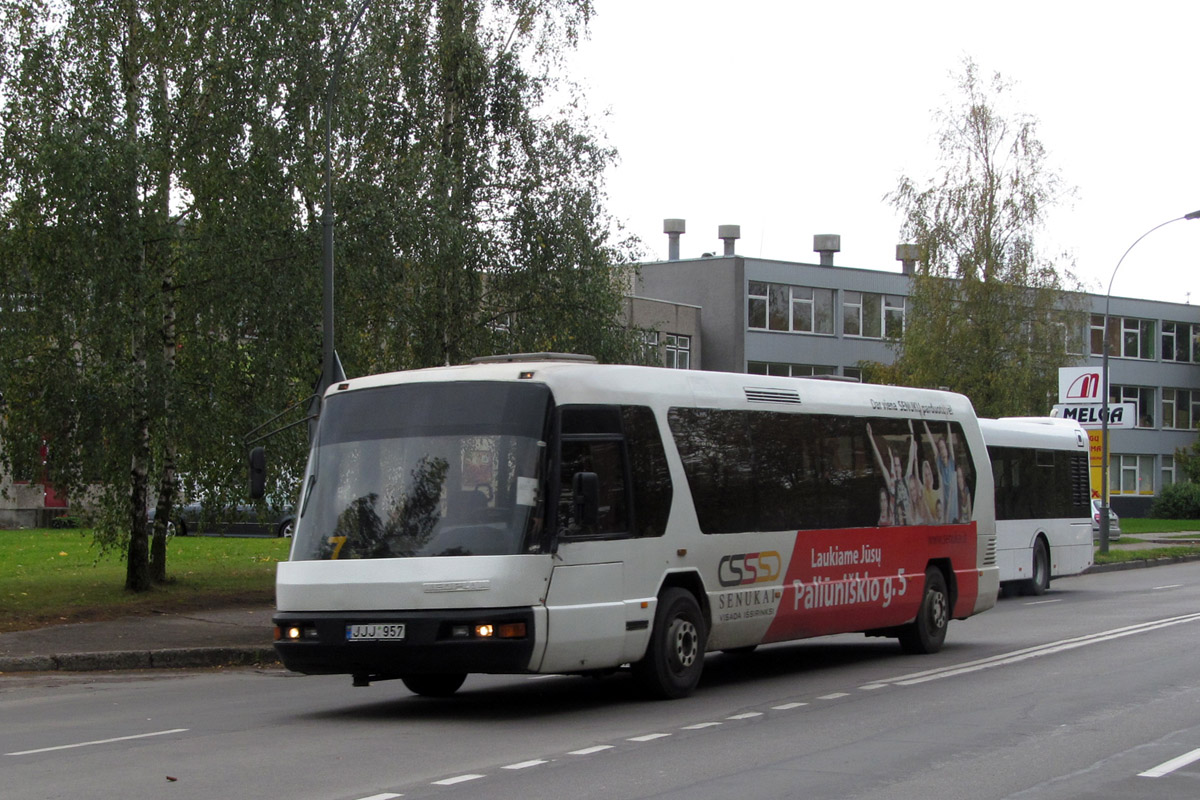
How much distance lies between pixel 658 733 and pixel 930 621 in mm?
6769

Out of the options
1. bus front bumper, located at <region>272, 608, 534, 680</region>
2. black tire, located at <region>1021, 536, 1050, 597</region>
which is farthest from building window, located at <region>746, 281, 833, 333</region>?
bus front bumper, located at <region>272, 608, 534, 680</region>

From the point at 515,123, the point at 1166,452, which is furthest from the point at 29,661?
the point at 1166,452

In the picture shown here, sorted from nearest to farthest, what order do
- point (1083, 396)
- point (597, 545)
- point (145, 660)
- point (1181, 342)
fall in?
point (597, 545), point (145, 660), point (1083, 396), point (1181, 342)

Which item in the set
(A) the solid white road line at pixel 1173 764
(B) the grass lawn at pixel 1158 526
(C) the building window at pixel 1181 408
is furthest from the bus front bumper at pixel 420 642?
(C) the building window at pixel 1181 408

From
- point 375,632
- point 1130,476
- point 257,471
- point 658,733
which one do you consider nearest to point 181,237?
point 257,471

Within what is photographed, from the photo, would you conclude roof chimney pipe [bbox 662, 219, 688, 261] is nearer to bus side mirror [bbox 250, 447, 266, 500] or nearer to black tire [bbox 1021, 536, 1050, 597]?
black tire [bbox 1021, 536, 1050, 597]

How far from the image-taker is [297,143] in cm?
2130

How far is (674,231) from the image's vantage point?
76.5 meters

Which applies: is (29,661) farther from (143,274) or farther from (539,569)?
(539,569)

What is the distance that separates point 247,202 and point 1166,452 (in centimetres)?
7058

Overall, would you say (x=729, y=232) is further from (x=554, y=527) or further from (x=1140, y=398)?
(x=554, y=527)

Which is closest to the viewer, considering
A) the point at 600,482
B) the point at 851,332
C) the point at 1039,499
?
the point at 600,482

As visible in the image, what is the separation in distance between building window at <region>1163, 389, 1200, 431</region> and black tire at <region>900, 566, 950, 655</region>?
233 ft

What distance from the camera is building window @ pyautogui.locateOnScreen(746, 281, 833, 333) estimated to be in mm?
68125
